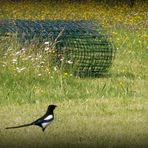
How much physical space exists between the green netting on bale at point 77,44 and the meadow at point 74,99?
0.23 meters

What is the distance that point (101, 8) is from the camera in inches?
896

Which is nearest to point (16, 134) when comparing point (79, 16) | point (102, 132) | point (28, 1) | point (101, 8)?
point (102, 132)

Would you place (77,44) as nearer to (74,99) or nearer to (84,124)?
(74,99)

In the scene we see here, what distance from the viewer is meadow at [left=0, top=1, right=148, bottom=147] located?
5957mm

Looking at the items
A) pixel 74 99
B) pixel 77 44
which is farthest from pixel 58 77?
pixel 77 44

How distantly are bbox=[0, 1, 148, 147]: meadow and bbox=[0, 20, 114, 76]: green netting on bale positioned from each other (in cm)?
23

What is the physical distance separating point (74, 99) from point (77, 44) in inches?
103

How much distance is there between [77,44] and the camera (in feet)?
34.2

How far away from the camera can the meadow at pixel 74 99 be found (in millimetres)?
5957

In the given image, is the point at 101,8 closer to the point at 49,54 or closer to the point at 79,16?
the point at 79,16

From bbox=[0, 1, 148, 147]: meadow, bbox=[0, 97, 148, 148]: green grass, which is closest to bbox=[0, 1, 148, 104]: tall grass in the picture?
bbox=[0, 1, 148, 147]: meadow

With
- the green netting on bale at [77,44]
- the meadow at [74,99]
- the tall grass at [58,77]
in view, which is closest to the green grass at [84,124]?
the meadow at [74,99]

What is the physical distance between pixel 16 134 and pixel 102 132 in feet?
2.51

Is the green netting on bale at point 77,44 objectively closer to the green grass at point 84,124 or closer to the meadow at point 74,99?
the meadow at point 74,99
